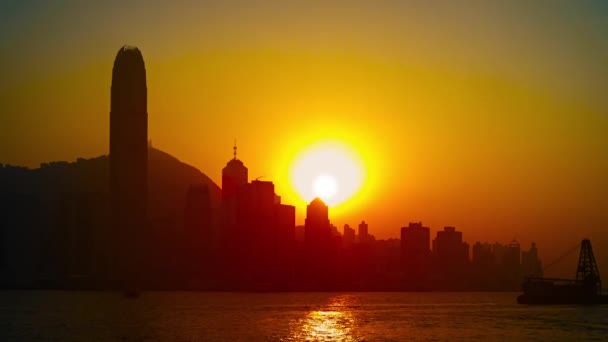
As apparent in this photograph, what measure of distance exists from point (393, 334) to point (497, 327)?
31911 millimetres

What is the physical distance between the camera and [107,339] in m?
134

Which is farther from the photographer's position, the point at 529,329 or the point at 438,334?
the point at 529,329

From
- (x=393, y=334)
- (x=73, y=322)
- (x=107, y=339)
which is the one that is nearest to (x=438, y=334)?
(x=393, y=334)

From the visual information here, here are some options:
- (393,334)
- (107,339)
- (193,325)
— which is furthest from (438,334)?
(107,339)

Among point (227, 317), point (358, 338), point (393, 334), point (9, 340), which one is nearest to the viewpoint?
point (9, 340)

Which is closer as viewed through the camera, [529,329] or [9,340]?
[9,340]

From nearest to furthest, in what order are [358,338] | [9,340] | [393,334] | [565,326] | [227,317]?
[9,340] → [358,338] → [393,334] → [565,326] → [227,317]

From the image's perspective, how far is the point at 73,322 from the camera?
173 m

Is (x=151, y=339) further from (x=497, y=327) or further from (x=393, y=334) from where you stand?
(x=497, y=327)

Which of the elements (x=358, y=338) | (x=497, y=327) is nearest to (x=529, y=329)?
(x=497, y=327)

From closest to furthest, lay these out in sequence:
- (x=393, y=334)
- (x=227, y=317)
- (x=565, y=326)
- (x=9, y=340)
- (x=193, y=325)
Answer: (x=9, y=340), (x=393, y=334), (x=193, y=325), (x=565, y=326), (x=227, y=317)

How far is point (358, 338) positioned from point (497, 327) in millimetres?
43784

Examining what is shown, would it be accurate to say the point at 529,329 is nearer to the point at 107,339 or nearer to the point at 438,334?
the point at 438,334

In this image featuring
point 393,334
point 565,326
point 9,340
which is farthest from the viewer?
point 565,326
